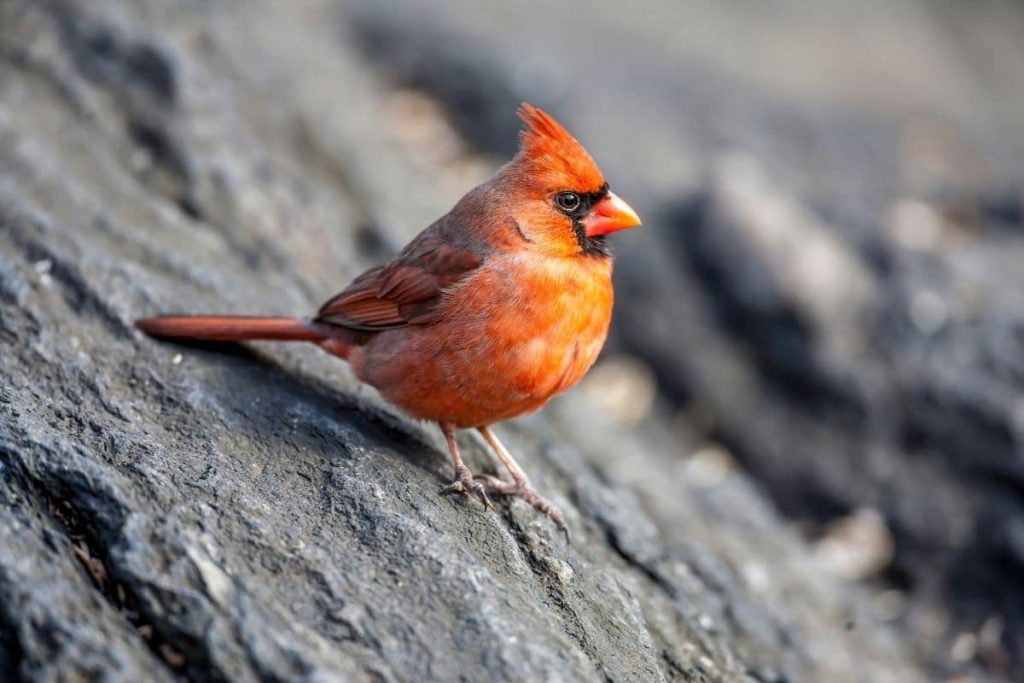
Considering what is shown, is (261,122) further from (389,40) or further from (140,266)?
(389,40)

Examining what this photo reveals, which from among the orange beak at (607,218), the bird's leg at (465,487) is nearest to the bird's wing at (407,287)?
the orange beak at (607,218)

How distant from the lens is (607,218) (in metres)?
3.76

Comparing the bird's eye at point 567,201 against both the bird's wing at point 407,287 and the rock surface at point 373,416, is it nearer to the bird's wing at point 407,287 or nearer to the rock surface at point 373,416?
the bird's wing at point 407,287

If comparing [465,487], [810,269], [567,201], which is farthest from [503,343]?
[810,269]

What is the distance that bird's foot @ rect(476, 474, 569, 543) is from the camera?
3.56 metres

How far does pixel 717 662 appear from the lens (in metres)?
3.69

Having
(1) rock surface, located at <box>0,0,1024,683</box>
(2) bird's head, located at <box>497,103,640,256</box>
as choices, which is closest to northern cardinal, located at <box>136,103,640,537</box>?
(2) bird's head, located at <box>497,103,640,256</box>

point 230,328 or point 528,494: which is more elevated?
point 230,328

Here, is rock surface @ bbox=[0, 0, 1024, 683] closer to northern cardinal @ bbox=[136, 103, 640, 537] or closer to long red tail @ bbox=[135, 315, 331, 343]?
long red tail @ bbox=[135, 315, 331, 343]

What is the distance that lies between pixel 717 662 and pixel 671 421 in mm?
2981

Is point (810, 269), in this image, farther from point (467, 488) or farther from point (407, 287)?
point (467, 488)

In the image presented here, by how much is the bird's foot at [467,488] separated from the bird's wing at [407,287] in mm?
566

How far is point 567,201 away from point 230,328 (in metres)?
1.32

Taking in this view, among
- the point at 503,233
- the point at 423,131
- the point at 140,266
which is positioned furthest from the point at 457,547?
the point at 423,131
